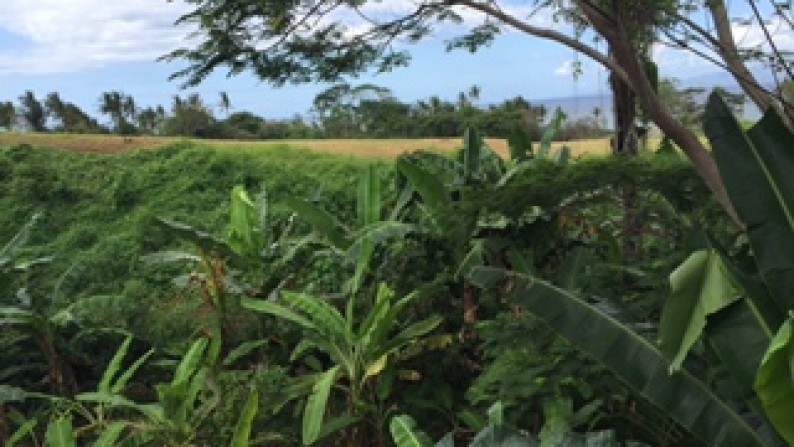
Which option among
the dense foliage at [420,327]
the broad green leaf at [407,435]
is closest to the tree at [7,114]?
the dense foliage at [420,327]

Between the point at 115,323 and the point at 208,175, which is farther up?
the point at 208,175

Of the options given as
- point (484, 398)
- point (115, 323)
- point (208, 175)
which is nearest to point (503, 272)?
point (484, 398)

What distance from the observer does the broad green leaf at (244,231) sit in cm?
524

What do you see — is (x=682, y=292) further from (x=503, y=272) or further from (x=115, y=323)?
(x=115, y=323)

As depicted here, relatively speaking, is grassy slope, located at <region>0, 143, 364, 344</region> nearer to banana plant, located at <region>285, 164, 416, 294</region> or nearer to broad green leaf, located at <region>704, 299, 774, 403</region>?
banana plant, located at <region>285, 164, 416, 294</region>

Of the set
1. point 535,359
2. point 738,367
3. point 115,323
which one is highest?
point 738,367

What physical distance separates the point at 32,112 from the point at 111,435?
13.0m

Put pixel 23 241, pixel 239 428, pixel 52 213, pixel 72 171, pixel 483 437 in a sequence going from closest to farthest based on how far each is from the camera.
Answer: pixel 483 437, pixel 239 428, pixel 23 241, pixel 52 213, pixel 72 171

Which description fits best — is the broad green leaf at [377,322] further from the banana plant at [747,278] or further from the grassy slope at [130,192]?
the grassy slope at [130,192]

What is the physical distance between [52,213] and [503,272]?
7.68 metres

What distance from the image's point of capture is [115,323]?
5.63 metres

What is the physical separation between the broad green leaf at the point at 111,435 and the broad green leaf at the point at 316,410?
0.83m

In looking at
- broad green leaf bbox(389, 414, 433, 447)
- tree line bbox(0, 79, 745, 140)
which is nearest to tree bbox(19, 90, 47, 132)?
tree line bbox(0, 79, 745, 140)

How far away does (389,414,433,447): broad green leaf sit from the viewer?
2881 millimetres
